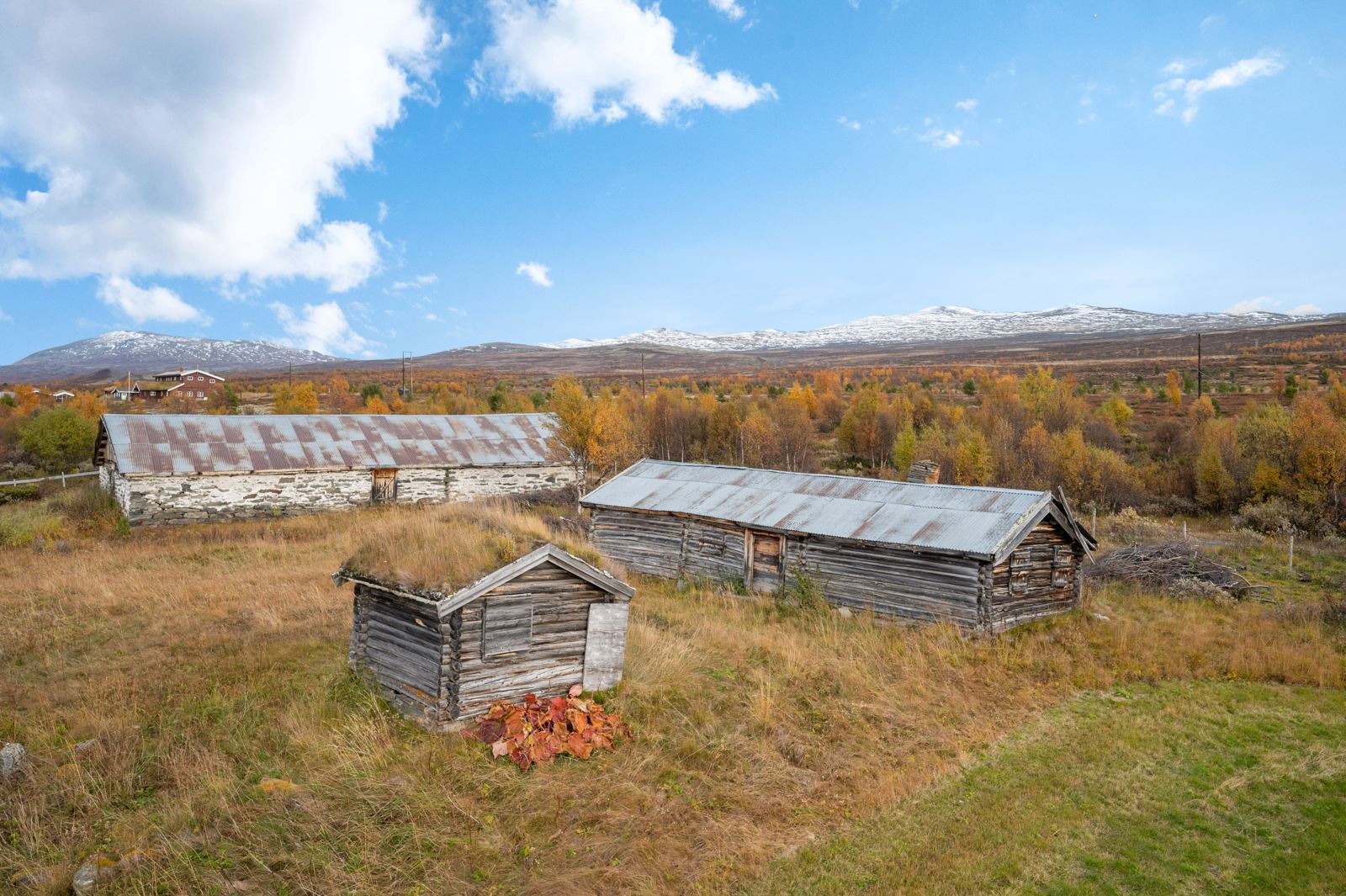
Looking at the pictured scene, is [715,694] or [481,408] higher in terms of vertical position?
[481,408]

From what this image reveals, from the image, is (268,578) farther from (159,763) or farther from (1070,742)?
(1070,742)

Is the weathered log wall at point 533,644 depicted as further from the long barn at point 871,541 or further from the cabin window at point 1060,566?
the cabin window at point 1060,566

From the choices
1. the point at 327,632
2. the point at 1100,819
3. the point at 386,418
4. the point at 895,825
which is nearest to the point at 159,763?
the point at 327,632

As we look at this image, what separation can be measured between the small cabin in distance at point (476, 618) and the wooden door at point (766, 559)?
777 centimetres

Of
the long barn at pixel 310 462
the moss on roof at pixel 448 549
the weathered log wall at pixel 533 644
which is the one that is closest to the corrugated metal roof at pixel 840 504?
the moss on roof at pixel 448 549

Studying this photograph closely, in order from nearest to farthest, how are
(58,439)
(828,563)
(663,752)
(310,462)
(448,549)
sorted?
(663,752) < (448,549) < (828,563) < (310,462) < (58,439)

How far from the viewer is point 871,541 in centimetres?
1616

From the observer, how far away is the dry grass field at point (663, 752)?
719 cm

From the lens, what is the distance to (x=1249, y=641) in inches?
567

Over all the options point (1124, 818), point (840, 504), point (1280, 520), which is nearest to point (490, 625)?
point (1124, 818)

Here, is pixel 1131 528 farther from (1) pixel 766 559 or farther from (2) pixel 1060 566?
(1) pixel 766 559

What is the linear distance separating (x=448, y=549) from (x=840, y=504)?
36.1 ft

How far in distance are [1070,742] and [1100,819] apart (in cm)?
208

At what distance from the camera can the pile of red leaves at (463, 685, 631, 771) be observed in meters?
9.00
